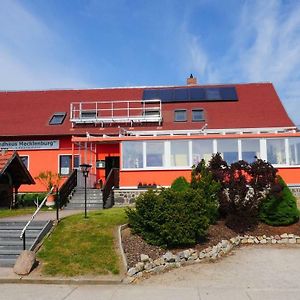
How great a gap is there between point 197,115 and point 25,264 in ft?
66.9

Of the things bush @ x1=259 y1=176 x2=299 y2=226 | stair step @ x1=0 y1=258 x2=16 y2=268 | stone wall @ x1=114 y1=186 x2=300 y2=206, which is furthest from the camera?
stone wall @ x1=114 y1=186 x2=300 y2=206

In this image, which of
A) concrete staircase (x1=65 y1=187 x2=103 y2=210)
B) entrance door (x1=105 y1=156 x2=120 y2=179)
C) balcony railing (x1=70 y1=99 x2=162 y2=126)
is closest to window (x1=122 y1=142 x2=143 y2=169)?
concrete staircase (x1=65 y1=187 x2=103 y2=210)

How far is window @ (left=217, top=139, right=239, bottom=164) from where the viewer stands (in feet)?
73.3

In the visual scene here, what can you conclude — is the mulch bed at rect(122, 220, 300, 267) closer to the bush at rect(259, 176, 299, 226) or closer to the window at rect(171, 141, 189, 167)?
the bush at rect(259, 176, 299, 226)

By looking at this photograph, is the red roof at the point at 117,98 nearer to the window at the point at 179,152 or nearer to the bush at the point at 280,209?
the window at the point at 179,152

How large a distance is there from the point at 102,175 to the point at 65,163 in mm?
3051

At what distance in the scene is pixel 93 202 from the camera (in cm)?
2089

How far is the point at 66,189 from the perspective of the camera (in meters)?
21.6

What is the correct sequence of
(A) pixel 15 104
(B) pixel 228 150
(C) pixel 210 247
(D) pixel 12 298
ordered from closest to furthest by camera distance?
(D) pixel 12 298 < (C) pixel 210 247 < (B) pixel 228 150 < (A) pixel 15 104

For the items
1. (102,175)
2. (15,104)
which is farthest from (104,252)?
(15,104)

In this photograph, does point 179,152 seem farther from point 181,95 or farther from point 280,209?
point 181,95

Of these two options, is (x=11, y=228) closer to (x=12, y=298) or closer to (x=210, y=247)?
(x=12, y=298)

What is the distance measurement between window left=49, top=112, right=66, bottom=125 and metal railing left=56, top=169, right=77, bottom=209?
7.24 metres

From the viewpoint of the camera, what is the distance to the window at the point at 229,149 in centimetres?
2233
